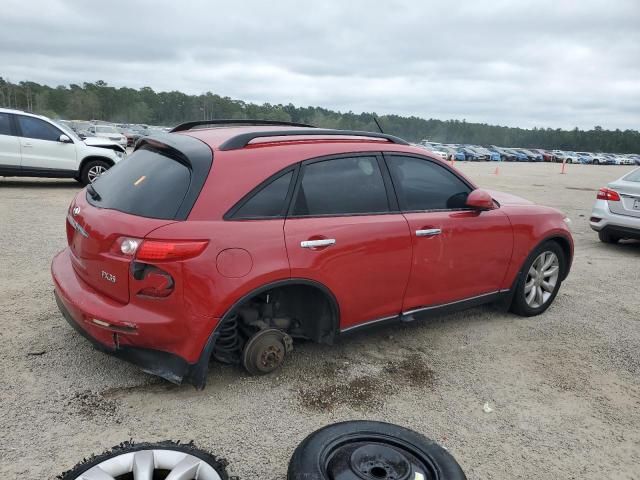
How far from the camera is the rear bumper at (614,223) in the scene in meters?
7.59

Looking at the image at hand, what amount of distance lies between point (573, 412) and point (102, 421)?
2838 mm

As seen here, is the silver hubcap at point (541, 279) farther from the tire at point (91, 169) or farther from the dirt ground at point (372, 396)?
the tire at point (91, 169)

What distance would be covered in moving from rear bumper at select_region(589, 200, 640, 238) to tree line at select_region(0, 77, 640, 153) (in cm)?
5822

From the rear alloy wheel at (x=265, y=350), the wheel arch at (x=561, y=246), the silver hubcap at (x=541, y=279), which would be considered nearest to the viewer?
the rear alloy wheel at (x=265, y=350)

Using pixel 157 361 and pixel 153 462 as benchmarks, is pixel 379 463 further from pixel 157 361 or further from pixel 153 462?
pixel 157 361

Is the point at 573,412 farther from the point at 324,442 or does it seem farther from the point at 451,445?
the point at 324,442

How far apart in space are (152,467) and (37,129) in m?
11.0

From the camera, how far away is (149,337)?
2863 mm

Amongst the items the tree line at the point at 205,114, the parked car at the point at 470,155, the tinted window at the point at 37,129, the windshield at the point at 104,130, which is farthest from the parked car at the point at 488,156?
the tinted window at the point at 37,129

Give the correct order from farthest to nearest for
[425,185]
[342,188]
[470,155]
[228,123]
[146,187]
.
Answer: [470,155], [228,123], [425,185], [342,188], [146,187]

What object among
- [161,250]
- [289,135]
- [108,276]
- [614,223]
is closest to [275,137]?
[289,135]

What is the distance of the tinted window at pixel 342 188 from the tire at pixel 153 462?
1522 millimetres

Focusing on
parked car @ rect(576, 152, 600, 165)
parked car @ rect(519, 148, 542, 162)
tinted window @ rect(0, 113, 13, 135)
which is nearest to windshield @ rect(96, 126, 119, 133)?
tinted window @ rect(0, 113, 13, 135)

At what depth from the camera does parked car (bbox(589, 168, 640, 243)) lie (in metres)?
7.61
